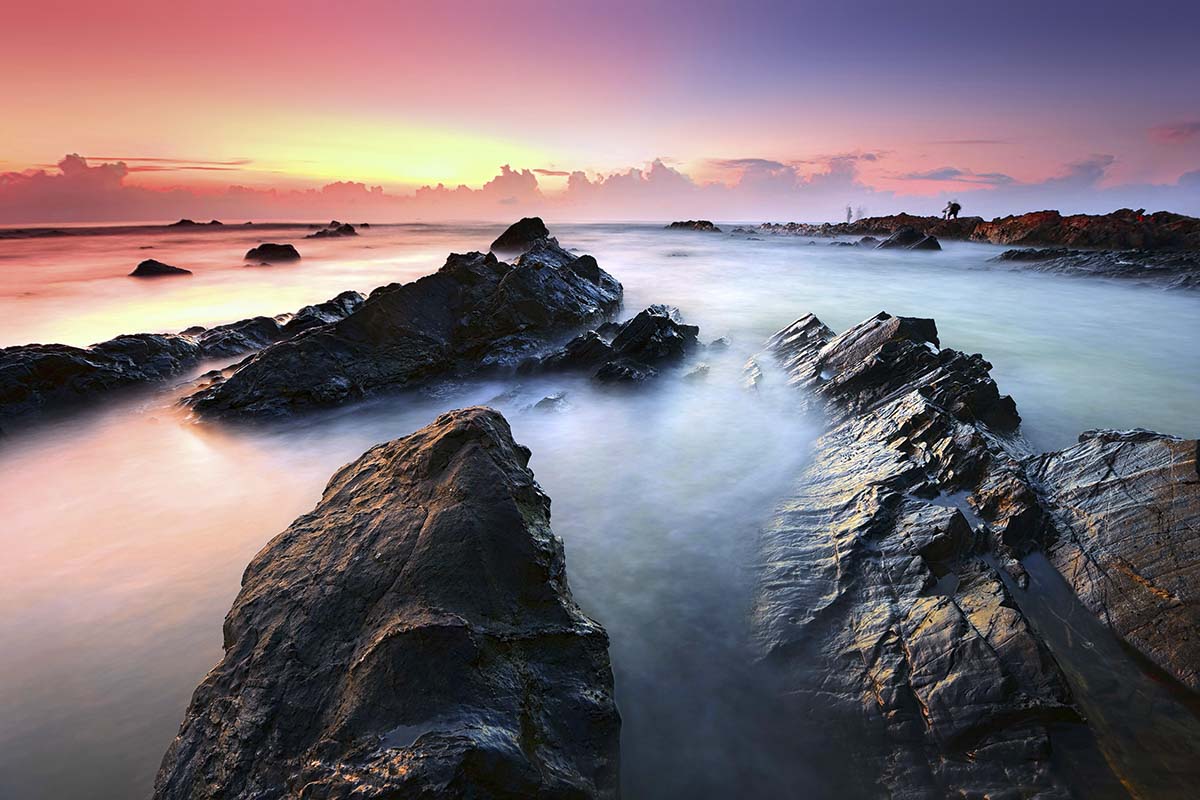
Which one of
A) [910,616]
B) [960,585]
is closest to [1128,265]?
[960,585]

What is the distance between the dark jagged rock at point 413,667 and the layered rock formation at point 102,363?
8837 mm

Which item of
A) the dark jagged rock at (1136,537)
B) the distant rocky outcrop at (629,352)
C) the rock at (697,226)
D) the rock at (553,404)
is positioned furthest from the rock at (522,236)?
the rock at (697,226)

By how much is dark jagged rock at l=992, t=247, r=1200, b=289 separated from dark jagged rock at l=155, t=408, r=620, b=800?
1119 inches

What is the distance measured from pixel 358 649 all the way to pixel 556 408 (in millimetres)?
6504

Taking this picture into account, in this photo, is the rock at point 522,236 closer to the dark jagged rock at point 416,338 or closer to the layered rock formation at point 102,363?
the dark jagged rock at point 416,338

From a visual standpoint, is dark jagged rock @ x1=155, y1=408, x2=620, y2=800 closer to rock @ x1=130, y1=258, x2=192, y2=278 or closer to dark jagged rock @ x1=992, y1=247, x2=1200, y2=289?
dark jagged rock @ x1=992, y1=247, x2=1200, y2=289

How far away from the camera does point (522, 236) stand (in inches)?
1184

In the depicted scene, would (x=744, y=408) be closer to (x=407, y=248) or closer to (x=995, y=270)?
(x=995, y=270)

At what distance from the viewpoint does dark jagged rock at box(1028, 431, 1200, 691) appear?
3.75 m

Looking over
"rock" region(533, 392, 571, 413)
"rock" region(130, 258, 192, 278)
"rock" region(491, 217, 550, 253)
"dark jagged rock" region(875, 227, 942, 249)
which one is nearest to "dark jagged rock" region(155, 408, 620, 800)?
"rock" region(533, 392, 571, 413)

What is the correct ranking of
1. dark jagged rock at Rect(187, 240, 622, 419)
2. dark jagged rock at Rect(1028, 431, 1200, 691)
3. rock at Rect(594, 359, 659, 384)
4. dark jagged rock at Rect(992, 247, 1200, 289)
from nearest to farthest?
dark jagged rock at Rect(1028, 431, 1200, 691) → dark jagged rock at Rect(187, 240, 622, 419) → rock at Rect(594, 359, 659, 384) → dark jagged rock at Rect(992, 247, 1200, 289)

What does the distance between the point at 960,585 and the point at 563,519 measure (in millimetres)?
4014

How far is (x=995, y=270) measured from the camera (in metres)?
26.6

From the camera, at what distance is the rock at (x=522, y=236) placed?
29.3m
